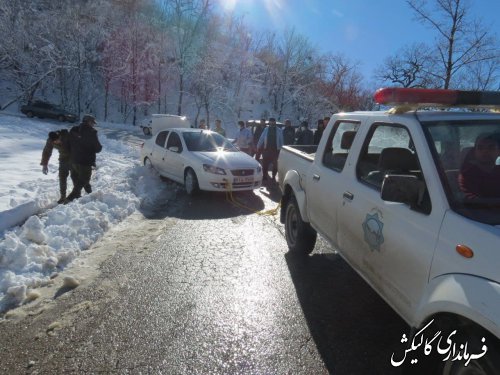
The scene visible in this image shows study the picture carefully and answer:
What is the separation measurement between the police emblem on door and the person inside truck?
2.14 ft

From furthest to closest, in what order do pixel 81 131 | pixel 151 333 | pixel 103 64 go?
pixel 103 64
pixel 81 131
pixel 151 333

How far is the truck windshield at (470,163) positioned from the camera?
2299 millimetres

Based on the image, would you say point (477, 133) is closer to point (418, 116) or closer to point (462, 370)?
point (418, 116)

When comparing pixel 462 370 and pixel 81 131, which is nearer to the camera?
pixel 462 370

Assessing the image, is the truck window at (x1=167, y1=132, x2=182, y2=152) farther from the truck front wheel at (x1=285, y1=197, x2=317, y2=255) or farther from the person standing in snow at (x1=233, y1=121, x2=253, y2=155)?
the truck front wheel at (x1=285, y1=197, x2=317, y2=255)

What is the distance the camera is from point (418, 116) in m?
2.89

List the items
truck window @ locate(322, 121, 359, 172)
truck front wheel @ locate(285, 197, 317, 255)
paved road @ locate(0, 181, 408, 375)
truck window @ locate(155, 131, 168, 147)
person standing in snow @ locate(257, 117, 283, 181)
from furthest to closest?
person standing in snow @ locate(257, 117, 283, 181), truck window @ locate(155, 131, 168, 147), truck front wheel @ locate(285, 197, 317, 255), truck window @ locate(322, 121, 359, 172), paved road @ locate(0, 181, 408, 375)

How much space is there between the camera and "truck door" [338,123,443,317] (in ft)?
7.91

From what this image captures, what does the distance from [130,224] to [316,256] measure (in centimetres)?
323

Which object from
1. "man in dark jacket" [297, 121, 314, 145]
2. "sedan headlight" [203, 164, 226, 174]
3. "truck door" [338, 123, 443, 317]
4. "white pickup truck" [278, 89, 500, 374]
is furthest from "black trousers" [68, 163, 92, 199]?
"man in dark jacket" [297, 121, 314, 145]

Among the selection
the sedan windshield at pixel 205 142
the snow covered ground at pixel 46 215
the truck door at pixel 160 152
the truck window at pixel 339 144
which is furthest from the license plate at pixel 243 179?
the truck window at pixel 339 144

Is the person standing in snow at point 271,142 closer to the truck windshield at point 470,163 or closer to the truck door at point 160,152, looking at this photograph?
the truck door at point 160,152

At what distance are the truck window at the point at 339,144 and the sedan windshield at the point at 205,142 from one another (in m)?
5.57

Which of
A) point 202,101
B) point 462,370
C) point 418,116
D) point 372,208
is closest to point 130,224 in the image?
point 372,208
